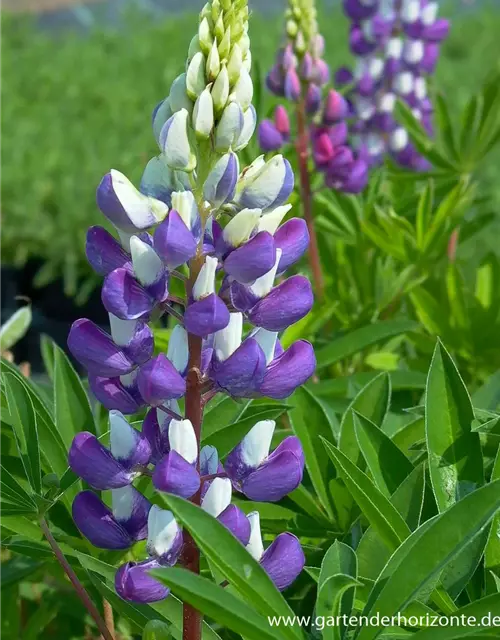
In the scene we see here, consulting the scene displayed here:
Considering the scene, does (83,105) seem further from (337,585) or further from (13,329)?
(337,585)

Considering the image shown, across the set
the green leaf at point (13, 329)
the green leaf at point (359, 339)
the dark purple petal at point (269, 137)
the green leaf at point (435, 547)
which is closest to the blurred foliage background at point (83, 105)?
the dark purple petal at point (269, 137)

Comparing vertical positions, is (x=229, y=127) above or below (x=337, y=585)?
above

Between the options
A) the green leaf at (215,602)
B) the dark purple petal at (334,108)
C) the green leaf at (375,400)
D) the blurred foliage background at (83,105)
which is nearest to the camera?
the green leaf at (215,602)

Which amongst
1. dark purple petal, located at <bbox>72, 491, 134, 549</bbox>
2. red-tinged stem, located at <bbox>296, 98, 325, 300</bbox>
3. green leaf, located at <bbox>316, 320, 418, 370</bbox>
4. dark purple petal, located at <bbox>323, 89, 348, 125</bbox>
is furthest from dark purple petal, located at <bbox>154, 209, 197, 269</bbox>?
dark purple petal, located at <bbox>323, 89, 348, 125</bbox>

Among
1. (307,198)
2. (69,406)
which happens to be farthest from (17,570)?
(307,198)

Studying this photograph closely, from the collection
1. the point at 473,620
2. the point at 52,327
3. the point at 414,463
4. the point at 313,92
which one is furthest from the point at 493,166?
the point at 473,620

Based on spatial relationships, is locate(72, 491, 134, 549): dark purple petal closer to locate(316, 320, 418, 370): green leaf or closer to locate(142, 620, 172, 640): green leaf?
locate(142, 620, 172, 640): green leaf

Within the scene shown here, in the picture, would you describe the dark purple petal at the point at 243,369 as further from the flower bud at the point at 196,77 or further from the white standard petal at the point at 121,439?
the flower bud at the point at 196,77
